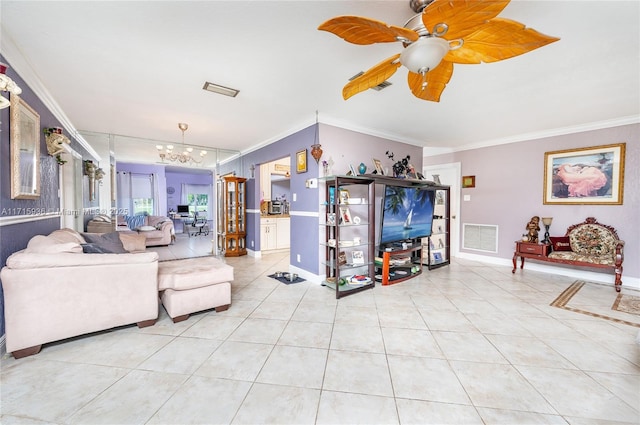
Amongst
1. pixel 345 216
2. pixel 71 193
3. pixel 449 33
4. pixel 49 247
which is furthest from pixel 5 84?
pixel 71 193

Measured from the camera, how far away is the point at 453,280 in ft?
12.8

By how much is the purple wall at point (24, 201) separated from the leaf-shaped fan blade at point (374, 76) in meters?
2.78

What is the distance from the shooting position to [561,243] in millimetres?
4066

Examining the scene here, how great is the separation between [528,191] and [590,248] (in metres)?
1.22

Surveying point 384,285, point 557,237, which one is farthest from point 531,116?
point 384,285

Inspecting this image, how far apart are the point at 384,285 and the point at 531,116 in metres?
3.24

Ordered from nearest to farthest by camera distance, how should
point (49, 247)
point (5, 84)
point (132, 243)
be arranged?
1. point (5, 84)
2. point (49, 247)
3. point (132, 243)

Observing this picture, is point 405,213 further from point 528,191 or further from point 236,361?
point 236,361

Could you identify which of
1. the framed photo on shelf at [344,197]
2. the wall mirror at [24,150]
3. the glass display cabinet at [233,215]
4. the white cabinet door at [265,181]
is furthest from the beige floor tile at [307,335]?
the white cabinet door at [265,181]

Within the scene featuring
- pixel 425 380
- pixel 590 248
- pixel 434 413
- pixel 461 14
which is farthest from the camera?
pixel 590 248

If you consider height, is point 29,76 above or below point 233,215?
above

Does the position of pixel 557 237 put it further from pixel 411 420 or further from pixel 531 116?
pixel 411 420

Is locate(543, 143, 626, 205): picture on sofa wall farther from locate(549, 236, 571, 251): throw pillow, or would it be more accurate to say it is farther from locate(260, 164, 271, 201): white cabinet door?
locate(260, 164, 271, 201): white cabinet door

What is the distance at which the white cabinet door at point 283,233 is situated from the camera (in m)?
6.06
